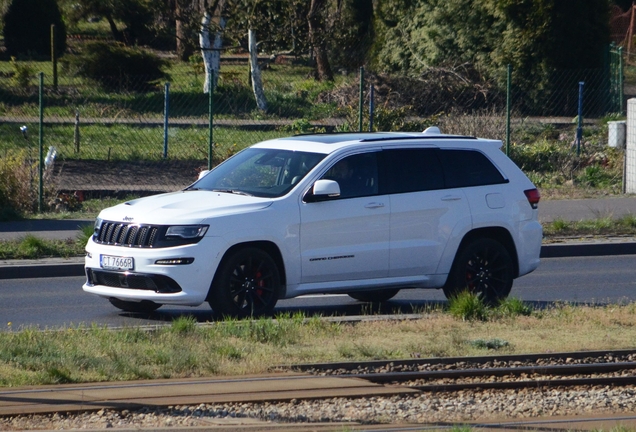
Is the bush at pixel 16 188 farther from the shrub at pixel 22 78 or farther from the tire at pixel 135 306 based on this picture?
the shrub at pixel 22 78

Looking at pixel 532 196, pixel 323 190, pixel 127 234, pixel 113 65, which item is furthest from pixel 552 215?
pixel 113 65

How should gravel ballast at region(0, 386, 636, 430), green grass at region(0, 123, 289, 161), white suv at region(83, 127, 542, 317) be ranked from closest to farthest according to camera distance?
gravel ballast at region(0, 386, 636, 430)
white suv at region(83, 127, 542, 317)
green grass at region(0, 123, 289, 161)

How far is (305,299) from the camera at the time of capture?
37.6 ft

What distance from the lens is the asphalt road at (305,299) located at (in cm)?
995

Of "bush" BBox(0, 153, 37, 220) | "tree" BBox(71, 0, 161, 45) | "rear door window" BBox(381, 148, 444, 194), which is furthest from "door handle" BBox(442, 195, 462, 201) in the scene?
"tree" BBox(71, 0, 161, 45)

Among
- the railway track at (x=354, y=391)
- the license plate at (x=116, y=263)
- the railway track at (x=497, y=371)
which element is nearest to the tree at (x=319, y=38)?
the license plate at (x=116, y=263)

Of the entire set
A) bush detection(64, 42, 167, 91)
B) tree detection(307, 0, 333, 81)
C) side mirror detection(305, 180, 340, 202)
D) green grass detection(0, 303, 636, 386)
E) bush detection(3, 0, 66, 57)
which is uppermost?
bush detection(3, 0, 66, 57)

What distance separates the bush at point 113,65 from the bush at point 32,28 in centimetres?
753

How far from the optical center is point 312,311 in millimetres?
10516

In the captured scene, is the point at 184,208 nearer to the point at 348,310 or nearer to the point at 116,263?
the point at 116,263

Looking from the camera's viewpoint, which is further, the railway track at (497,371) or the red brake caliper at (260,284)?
the red brake caliper at (260,284)

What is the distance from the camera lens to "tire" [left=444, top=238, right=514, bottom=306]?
1032cm

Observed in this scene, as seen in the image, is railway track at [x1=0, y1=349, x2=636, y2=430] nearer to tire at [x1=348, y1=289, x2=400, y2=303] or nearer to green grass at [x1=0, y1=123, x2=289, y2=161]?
tire at [x1=348, y1=289, x2=400, y2=303]

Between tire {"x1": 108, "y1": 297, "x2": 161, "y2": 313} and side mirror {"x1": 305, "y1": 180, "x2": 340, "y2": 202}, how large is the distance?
193 cm
